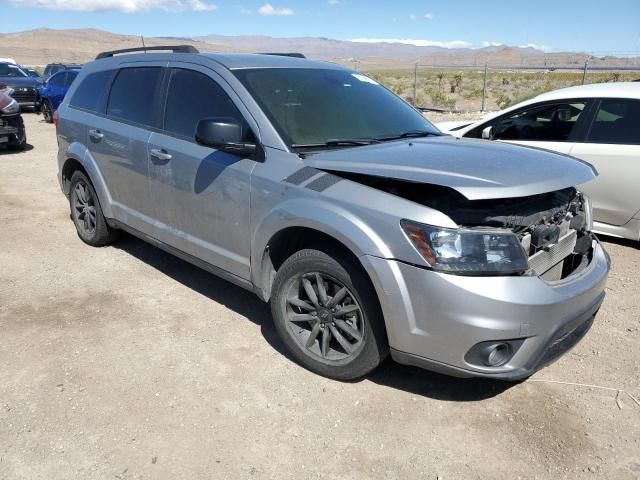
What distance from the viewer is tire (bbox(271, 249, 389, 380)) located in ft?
9.93

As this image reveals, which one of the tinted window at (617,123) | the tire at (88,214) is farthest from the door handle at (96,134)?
the tinted window at (617,123)

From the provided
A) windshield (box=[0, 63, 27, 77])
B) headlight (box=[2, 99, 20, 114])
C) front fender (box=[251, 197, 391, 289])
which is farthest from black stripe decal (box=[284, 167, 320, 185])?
windshield (box=[0, 63, 27, 77])

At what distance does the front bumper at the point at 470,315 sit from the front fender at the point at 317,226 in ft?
0.29

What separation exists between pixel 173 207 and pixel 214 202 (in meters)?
0.55

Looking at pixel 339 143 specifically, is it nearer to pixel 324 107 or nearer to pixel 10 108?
pixel 324 107

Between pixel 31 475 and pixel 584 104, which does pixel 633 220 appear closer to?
pixel 584 104

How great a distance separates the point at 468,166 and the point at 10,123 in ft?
36.7

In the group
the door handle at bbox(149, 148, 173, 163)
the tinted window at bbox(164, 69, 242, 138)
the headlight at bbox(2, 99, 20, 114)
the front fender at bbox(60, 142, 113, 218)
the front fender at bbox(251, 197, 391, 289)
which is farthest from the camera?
the headlight at bbox(2, 99, 20, 114)

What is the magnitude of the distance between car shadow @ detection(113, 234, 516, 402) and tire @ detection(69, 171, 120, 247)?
0.24m

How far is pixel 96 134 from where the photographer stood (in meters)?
5.00

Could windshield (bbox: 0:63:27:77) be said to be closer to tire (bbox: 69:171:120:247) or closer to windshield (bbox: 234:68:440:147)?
tire (bbox: 69:171:120:247)

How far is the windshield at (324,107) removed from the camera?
11.8ft

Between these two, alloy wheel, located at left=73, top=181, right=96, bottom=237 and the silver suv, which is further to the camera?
alloy wheel, located at left=73, top=181, right=96, bottom=237

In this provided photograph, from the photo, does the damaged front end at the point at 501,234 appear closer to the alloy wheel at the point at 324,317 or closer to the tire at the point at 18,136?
the alloy wheel at the point at 324,317
